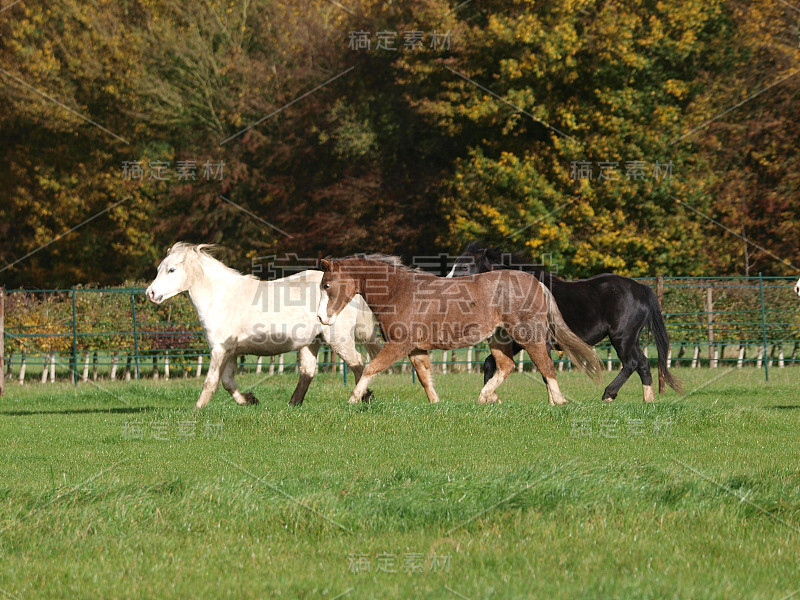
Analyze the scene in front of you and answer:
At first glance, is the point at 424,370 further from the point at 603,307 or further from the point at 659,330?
the point at 659,330

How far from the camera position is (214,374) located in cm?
1262

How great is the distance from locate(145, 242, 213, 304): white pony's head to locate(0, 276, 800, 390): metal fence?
8.57 meters

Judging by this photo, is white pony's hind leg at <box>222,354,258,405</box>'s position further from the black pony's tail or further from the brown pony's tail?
the black pony's tail

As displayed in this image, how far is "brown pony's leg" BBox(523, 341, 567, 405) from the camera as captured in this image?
1259cm

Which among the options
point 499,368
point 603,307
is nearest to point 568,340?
point 499,368

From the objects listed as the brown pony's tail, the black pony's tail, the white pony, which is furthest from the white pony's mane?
the black pony's tail

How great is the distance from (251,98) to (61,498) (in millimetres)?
28286

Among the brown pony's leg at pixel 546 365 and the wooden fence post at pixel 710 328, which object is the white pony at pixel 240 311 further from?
the wooden fence post at pixel 710 328

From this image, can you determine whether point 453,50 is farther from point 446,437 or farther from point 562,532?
point 562,532

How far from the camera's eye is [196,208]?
34281 mm

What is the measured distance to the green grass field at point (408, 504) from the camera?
17.6ft

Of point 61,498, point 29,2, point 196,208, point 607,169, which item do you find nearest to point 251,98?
point 196,208

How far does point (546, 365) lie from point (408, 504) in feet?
20.3

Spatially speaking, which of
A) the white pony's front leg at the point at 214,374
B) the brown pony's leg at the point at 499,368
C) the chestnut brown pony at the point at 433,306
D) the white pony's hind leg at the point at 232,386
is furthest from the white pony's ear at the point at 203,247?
the brown pony's leg at the point at 499,368
